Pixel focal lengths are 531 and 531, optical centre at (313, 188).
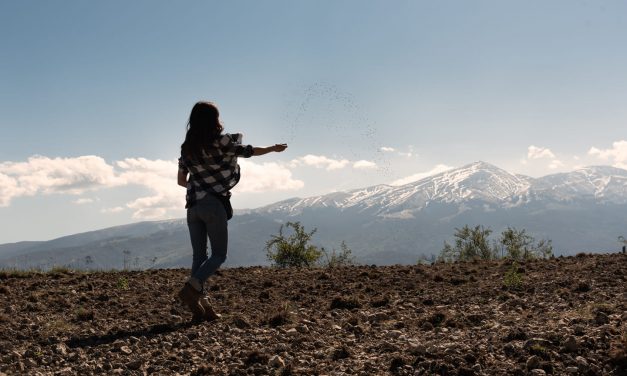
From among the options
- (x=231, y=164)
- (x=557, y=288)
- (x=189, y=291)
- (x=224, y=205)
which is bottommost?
(x=557, y=288)

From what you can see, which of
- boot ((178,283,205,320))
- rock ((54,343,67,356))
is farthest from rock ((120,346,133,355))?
boot ((178,283,205,320))

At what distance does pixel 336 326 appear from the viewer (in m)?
6.84

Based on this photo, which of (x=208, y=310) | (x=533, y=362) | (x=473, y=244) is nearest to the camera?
(x=533, y=362)

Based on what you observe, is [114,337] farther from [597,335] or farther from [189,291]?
[597,335]

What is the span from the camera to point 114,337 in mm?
6809

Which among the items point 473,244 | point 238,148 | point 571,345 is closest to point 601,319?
point 571,345

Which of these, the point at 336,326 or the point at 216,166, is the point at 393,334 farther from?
the point at 216,166

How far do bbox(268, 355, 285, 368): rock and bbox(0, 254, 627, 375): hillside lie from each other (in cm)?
2

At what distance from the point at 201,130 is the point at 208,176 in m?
0.60

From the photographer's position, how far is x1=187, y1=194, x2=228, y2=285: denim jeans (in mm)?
6809

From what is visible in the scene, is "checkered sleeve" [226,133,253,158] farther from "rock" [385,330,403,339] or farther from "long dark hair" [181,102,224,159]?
"rock" [385,330,403,339]

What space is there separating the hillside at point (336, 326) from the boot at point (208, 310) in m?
0.18

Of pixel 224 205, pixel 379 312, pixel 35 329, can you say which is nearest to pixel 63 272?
pixel 35 329

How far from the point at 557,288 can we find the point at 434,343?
12.7ft
